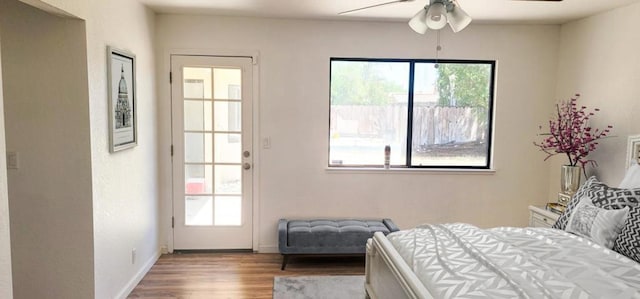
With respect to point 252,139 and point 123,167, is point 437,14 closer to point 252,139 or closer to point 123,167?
point 252,139

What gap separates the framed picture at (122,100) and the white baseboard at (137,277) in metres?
1.10

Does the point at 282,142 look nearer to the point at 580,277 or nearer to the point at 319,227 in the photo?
the point at 319,227

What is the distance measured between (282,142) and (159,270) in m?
1.65

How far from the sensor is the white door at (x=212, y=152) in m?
4.04

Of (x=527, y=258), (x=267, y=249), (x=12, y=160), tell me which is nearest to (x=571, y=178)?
(x=527, y=258)

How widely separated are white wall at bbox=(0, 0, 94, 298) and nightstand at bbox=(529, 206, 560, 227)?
11.2 ft

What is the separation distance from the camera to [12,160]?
2584 mm

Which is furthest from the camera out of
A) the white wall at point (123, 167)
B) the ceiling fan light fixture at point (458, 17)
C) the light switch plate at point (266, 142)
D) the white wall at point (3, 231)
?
the light switch plate at point (266, 142)

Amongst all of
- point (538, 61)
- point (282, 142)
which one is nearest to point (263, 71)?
point (282, 142)

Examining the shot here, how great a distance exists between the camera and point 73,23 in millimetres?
2498

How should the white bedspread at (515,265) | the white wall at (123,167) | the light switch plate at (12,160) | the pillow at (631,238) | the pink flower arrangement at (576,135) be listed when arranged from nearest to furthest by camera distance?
the white bedspread at (515,265)
the pillow at (631,238)
the light switch plate at (12,160)
the white wall at (123,167)
the pink flower arrangement at (576,135)

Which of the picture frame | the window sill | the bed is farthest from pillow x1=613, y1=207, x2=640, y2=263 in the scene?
the window sill

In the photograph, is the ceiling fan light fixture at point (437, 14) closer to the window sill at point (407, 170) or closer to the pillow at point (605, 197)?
the pillow at point (605, 197)

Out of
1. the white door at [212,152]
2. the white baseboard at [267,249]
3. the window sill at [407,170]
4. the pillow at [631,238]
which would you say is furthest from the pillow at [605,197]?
the white door at [212,152]
